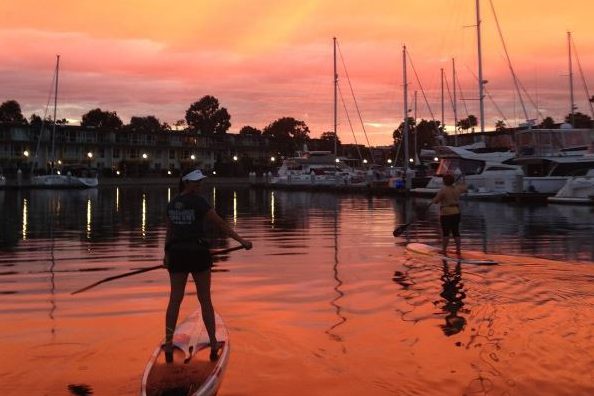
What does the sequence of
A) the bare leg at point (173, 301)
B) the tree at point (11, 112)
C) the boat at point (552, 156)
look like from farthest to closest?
the tree at point (11, 112), the boat at point (552, 156), the bare leg at point (173, 301)

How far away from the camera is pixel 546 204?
3703 cm

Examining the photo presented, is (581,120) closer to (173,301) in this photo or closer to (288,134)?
(288,134)

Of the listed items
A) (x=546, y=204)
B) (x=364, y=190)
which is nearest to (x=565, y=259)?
(x=546, y=204)

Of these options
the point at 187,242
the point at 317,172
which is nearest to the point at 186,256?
the point at 187,242

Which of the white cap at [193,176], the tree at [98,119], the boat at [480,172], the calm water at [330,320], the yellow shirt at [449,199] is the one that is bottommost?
the calm water at [330,320]

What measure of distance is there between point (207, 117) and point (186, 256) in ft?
439

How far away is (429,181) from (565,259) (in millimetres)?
34913

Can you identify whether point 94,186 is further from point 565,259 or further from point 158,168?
point 565,259

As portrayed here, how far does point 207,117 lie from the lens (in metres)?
138

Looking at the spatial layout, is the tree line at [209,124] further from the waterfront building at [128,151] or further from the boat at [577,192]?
the boat at [577,192]

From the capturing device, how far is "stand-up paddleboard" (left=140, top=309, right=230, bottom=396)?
554 cm

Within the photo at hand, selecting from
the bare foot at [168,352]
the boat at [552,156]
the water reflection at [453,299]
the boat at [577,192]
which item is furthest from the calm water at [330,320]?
the boat at [552,156]

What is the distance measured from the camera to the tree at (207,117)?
5404 inches

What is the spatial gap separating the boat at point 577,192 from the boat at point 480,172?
12.1ft
